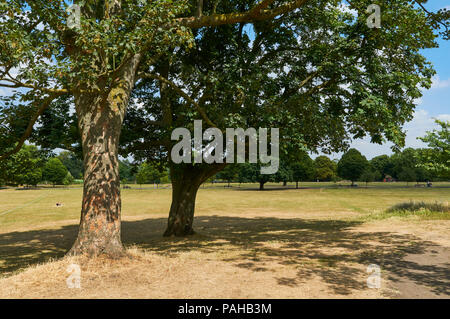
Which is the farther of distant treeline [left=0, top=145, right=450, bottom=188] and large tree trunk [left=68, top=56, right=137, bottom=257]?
distant treeline [left=0, top=145, right=450, bottom=188]

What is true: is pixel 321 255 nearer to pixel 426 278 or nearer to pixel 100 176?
pixel 426 278

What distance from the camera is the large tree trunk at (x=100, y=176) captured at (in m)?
9.03

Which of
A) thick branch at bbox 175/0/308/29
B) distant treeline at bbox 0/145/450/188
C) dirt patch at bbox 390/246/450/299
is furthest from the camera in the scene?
distant treeline at bbox 0/145/450/188

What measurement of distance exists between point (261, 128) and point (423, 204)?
15.9m

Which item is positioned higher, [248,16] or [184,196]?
[248,16]

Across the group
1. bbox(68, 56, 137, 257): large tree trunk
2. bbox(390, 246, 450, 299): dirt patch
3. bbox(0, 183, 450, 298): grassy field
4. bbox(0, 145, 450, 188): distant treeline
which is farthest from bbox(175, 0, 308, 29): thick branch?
bbox(390, 246, 450, 299): dirt patch

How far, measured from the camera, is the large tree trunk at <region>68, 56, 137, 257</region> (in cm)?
903

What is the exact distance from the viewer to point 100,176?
9250 millimetres

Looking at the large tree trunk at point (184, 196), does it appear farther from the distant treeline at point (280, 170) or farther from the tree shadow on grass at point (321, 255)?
the distant treeline at point (280, 170)

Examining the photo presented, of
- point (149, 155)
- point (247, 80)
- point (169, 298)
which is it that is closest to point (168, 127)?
point (247, 80)

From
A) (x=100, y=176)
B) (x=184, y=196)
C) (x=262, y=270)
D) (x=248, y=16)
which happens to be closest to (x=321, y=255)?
(x=262, y=270)

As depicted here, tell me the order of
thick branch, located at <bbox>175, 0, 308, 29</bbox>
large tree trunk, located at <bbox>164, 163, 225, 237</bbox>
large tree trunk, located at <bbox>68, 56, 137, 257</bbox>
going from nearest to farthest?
large tree trunk, located at <bbox>68, 56, 137, 257</bbox>
thick branch, located at <bbox>175, 0, 308, 29</bbox>
large tree trunk, located at <bbox>164, 163, 225, 237</bbox>

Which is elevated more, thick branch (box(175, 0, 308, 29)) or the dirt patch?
thick branch (box(175, 0, 308, 29))

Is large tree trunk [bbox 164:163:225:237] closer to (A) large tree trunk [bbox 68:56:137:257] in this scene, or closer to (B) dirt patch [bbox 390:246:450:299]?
(A) large tree trunk [bbox 68:56:137:257]
